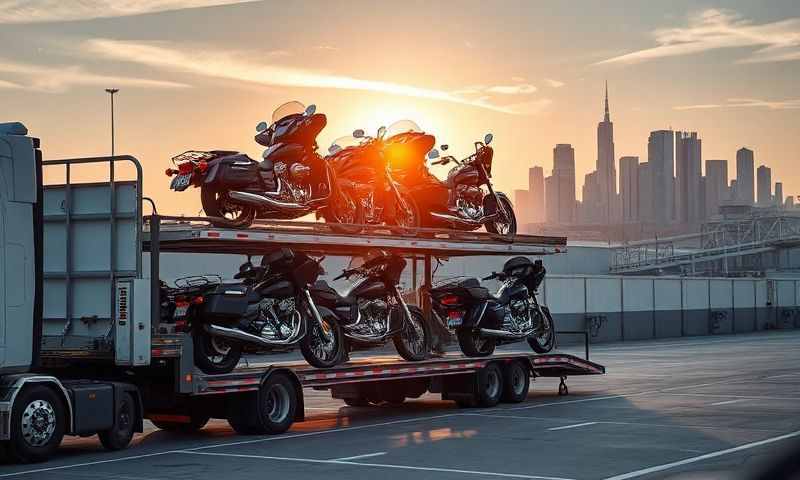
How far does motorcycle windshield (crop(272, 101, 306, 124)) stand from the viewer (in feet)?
59.9

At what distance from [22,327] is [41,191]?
1.44 meters

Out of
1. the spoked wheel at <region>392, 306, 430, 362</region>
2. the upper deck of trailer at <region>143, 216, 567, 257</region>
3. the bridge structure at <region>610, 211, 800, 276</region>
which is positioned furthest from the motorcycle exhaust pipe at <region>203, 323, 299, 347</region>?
the bridge structure at <region>610, 211, 800, 276</region>

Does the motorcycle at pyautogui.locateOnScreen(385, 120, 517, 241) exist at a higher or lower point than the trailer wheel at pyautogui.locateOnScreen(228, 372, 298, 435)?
higher

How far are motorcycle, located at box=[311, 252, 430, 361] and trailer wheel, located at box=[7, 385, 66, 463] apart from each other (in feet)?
17.5

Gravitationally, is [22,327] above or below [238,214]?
below

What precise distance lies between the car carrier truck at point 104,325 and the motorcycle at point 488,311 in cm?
248

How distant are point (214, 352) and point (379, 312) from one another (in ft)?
12.6

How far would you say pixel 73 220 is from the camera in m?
15.1

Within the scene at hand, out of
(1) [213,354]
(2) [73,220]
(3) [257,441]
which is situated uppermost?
(2) [73,220]

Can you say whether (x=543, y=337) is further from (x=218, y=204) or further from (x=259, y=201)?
(x=218, y=204)

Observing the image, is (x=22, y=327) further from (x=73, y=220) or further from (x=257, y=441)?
(x=257, y=441)

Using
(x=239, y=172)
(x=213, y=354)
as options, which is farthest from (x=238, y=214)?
(x=213, y=354)

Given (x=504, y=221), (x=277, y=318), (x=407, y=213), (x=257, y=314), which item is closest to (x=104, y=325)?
(x=257, y=314)

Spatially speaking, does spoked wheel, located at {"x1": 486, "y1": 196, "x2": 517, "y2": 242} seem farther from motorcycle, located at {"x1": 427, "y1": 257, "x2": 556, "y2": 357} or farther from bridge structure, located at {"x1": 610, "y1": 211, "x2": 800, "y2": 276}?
bridge structure, located at {"x1": 610, "y1": 211, "x2": 800, "y2": 276}
